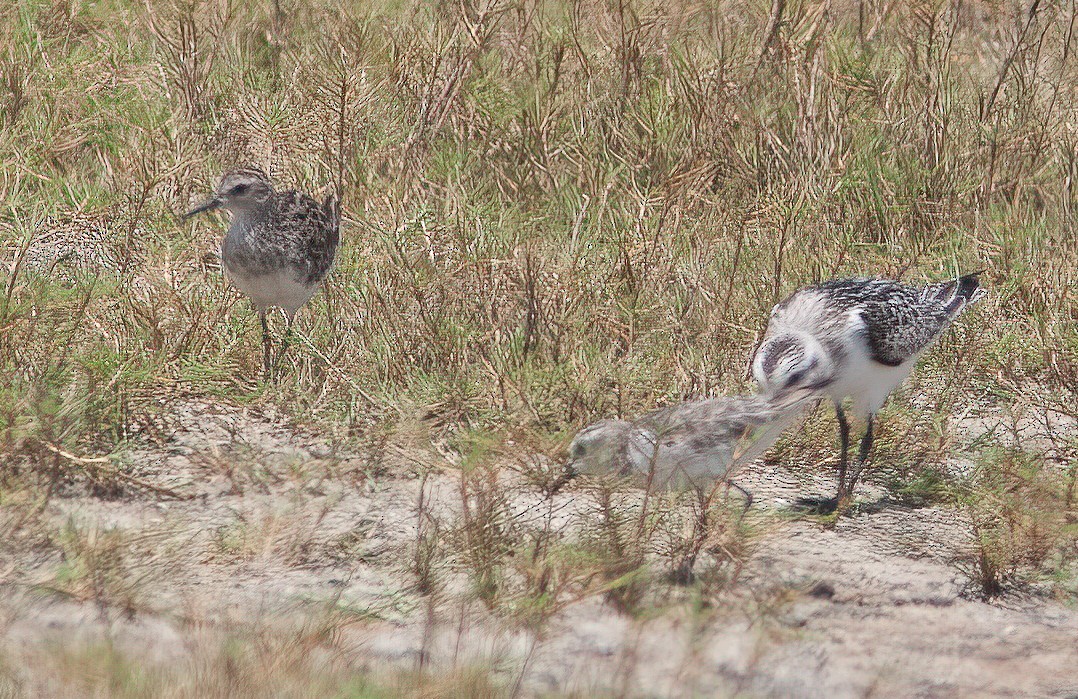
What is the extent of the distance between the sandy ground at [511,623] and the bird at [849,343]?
0.36 metres

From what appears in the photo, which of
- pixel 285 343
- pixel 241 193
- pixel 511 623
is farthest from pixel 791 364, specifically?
pixel 241 193

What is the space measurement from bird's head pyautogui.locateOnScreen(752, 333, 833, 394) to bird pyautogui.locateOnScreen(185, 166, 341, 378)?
2.05m

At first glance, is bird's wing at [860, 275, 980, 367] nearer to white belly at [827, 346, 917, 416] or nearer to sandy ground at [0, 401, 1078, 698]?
white belly at [827, 346, 917, 416]

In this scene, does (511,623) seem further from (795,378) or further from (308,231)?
(308,231)

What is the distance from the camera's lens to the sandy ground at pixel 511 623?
413 centimetres

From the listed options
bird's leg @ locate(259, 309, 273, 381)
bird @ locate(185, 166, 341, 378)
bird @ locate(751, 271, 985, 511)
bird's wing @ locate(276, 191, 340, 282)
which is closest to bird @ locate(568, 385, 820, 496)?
bird @ locate(751, 271, 985, 511)

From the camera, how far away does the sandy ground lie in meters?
4.13

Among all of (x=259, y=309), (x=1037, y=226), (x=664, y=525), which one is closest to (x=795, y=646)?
(x=664, y=525)

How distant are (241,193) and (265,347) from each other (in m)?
0.90

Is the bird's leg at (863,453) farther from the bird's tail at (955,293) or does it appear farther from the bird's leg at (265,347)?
the bird's leg at (265,347)

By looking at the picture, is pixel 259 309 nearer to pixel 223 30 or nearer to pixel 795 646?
pixel 223 30

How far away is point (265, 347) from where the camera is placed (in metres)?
6.08

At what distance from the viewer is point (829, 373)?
522 cm

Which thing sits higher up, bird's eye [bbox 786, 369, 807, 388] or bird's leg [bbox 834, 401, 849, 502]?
bird's eye [bbox 786, 369, 807, 388]
